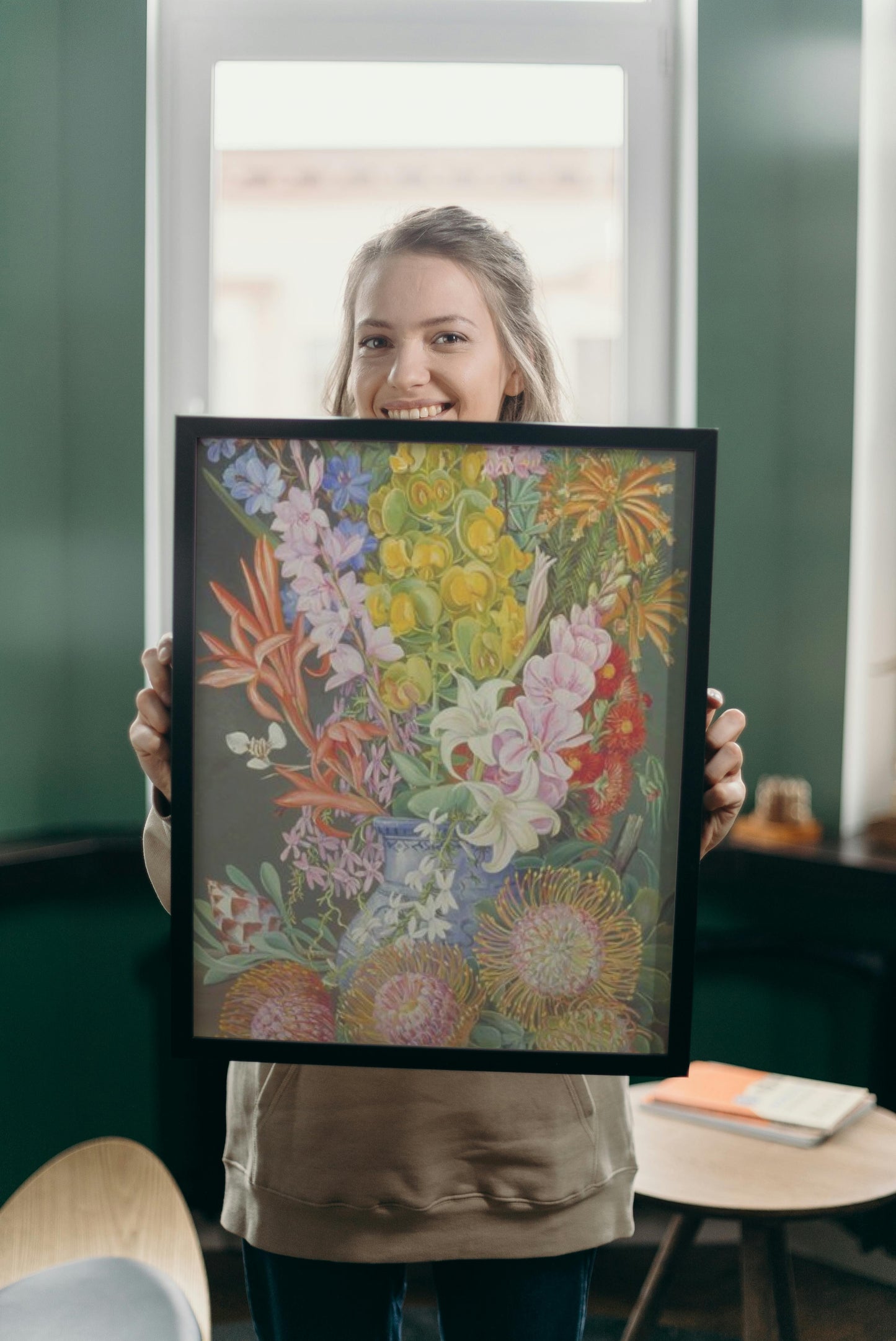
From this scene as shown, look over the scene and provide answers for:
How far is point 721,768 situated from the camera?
0.93 meters

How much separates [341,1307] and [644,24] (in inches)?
93.0

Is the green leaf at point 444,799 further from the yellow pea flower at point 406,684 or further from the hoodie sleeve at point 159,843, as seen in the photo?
the hoodie sleeve at point 159,843

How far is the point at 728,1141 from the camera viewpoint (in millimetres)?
1670

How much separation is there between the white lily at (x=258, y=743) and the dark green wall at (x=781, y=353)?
1.69 meters

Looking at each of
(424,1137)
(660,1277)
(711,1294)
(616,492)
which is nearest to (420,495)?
(616,492)

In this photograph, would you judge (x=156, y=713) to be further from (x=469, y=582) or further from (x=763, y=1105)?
(x=763, y=1105)

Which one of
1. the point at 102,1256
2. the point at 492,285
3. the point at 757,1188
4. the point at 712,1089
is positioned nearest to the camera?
the point at 102,1256

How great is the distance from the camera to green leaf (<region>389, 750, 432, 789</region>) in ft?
2.97

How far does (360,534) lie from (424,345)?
27 cm

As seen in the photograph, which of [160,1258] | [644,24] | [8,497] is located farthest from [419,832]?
[644,24]

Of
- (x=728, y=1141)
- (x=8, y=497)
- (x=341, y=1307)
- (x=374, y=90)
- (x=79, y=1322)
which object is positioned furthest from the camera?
(x=374, y=90)

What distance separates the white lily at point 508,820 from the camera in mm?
907

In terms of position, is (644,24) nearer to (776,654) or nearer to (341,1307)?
(776,654)

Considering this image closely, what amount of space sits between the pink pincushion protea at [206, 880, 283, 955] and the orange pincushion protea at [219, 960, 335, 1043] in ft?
0.08
